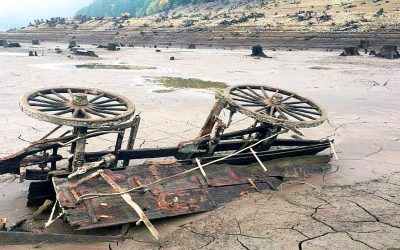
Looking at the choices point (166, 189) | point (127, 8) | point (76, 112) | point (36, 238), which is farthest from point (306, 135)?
point (127, 8)

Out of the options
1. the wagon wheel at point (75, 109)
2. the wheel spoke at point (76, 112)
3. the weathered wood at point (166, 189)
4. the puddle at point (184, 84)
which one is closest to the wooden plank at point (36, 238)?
the weathered wood at point (166, 189)

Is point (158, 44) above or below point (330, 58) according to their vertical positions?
below

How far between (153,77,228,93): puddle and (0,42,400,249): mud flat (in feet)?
0.77

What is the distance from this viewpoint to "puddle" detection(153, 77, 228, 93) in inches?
547

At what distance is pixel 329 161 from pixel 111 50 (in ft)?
93.2

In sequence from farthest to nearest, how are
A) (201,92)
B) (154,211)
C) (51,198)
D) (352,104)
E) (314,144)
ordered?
(201,92) < (352,104) < (314,144) < (51,198) < (154,211)

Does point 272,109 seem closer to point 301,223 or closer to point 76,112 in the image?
point 301,223

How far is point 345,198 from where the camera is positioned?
5367mm

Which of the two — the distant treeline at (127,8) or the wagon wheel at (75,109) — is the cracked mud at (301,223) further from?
the distant treeline at (127,8)

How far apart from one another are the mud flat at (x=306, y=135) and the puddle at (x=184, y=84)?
236mm

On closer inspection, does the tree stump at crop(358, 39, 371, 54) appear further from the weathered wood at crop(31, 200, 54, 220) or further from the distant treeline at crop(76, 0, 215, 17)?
the distant treeline at crop(76, 0, 215, 17)

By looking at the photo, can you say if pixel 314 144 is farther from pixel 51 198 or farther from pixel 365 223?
pixel 51 198

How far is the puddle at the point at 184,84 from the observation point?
13901 millimetres

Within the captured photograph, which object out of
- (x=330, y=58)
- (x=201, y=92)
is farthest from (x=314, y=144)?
(x=330, y=58)
